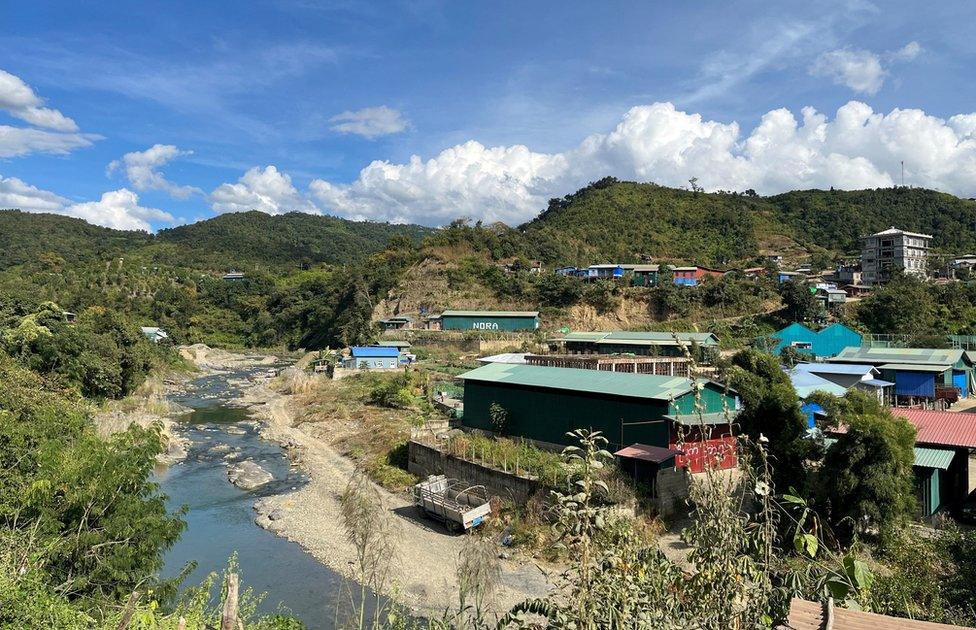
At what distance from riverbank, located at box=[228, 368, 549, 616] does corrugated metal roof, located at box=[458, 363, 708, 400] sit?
17.9ft

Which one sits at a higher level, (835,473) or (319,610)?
(835,473)

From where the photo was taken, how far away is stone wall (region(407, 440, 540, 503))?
16875mm

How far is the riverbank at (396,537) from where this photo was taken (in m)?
13.5

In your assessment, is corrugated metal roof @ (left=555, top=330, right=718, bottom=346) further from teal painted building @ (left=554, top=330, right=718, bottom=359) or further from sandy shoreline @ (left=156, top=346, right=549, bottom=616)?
sandy shoreline @ (left=156, top=346, right=549, bottom=616)

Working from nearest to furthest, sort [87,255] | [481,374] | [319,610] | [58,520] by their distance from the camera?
[58,520], [319,610], [481,374], [87,255]

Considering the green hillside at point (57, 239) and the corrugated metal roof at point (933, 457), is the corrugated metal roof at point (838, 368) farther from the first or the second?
the green hillside at point (57, 239)

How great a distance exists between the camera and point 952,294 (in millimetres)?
43750

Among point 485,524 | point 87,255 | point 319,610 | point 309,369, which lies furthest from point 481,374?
point 87,255

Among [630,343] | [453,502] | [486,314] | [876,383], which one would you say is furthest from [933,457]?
[486,314]

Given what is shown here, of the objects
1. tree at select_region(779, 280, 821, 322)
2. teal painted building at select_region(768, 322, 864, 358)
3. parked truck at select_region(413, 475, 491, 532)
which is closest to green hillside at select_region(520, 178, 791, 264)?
tree at select_region(779, 280, 821, 322)

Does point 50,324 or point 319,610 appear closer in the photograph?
point 319,610

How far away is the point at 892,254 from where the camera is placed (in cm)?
5831

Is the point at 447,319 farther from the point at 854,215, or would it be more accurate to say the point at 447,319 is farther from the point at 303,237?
the point at 303,237

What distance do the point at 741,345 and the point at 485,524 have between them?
1226 inches
